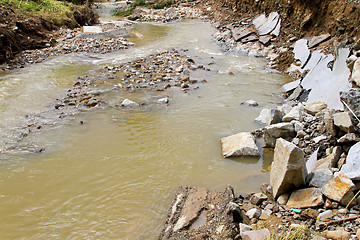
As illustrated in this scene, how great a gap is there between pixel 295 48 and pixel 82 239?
32.2 ft

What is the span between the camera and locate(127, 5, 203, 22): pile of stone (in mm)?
20969

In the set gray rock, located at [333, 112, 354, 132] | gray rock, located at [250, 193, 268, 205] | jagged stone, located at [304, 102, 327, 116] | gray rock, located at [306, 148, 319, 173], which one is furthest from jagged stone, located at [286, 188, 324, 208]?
jagged stone, located at [304, 102, 327, 116]

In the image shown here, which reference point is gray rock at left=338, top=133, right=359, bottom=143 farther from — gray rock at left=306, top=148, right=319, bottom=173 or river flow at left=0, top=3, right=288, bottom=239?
river flow at left=0, top=3, right=288, bottom=239

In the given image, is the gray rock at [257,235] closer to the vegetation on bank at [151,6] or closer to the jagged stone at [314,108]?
the jagged stone at [314,108]

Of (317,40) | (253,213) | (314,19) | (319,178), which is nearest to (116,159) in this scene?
(253,213)

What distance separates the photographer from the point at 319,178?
3453mm

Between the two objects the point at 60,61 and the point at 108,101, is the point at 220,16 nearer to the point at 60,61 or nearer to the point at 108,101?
the point at 60,61

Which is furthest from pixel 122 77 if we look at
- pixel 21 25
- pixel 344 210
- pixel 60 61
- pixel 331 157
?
pixel 344 210

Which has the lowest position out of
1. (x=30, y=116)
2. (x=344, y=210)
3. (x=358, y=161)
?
(x=30, y=116)

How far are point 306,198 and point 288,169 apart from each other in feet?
1.32

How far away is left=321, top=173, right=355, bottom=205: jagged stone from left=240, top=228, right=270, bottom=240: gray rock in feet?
3.11

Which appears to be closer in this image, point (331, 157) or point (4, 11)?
point (331, 157)

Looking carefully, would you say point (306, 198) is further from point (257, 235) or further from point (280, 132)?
point (280, 132)

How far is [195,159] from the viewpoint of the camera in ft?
15.8
